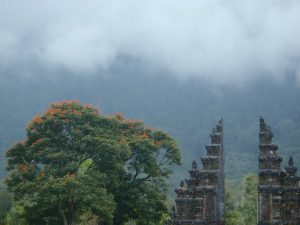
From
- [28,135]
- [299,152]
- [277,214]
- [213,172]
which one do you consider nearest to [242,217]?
[28,135]

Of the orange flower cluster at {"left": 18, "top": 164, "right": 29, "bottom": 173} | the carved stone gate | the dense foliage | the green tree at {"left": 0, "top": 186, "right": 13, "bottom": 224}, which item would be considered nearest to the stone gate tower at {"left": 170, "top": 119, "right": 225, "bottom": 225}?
the carved stone gate

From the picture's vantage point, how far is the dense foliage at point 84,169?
111 feet

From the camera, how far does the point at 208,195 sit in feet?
71.9

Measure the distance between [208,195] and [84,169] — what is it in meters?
17.4

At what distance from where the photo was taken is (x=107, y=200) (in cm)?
3419

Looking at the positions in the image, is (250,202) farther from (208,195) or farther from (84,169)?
(208,195)

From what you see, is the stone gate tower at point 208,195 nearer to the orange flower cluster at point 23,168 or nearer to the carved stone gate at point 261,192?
the carved stone gate at point 261,192

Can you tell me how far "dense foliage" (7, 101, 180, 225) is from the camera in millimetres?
33906

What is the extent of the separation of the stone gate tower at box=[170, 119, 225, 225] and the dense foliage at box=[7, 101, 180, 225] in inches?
421

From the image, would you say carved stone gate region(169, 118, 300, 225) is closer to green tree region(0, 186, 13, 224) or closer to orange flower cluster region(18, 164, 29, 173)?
orange flower cluster region(18, 164, 29, 173)

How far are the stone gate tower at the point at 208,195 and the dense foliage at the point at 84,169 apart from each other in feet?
35.1

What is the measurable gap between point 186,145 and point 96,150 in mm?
98062

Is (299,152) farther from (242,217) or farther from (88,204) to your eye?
(88,204)

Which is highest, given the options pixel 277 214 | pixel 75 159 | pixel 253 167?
pixel 253 167
